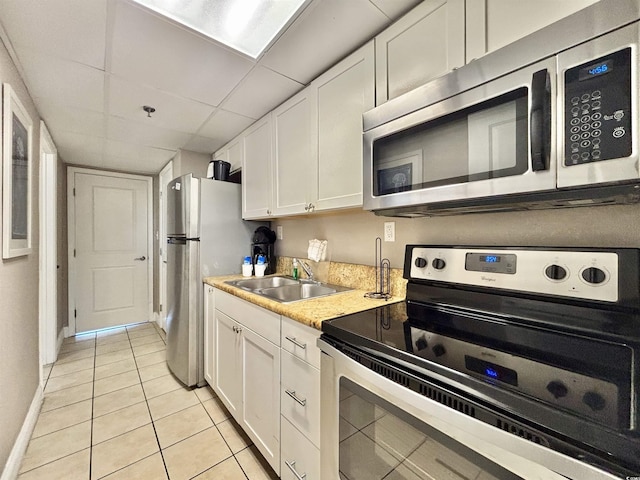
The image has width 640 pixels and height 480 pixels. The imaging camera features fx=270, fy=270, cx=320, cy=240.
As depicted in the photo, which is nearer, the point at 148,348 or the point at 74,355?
the point at 74,355

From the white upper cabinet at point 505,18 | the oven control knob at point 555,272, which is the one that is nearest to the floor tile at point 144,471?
the oven control knob at point 555,272

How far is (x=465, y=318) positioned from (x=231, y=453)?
1487mm

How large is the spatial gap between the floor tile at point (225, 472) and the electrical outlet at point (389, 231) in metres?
1.45

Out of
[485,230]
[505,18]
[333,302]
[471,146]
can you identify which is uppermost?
[505,18]

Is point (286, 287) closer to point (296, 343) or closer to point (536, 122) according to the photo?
point (296, 343)

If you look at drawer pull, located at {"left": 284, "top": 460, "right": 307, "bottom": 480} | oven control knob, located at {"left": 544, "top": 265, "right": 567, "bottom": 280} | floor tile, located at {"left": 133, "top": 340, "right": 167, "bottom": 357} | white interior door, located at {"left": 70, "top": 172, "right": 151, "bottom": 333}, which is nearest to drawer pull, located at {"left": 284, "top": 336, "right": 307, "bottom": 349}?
drawer pull, located at {"left": 284, "top": 460, "right": 307, "bottom": 480}

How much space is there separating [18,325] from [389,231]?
7.30 ft

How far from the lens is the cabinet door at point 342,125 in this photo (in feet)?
4.36

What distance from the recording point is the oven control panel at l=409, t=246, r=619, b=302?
79cm

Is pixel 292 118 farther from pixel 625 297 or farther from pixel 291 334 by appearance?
pixel 625 297

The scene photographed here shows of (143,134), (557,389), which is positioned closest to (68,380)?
(143,134)

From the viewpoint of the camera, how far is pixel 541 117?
0.71 metres

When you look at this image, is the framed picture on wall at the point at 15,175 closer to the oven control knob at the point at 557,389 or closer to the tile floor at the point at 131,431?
the tile floor at the point at 131,431

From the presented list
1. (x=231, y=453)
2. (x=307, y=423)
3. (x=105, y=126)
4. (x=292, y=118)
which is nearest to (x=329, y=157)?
(x=292, y=118)
